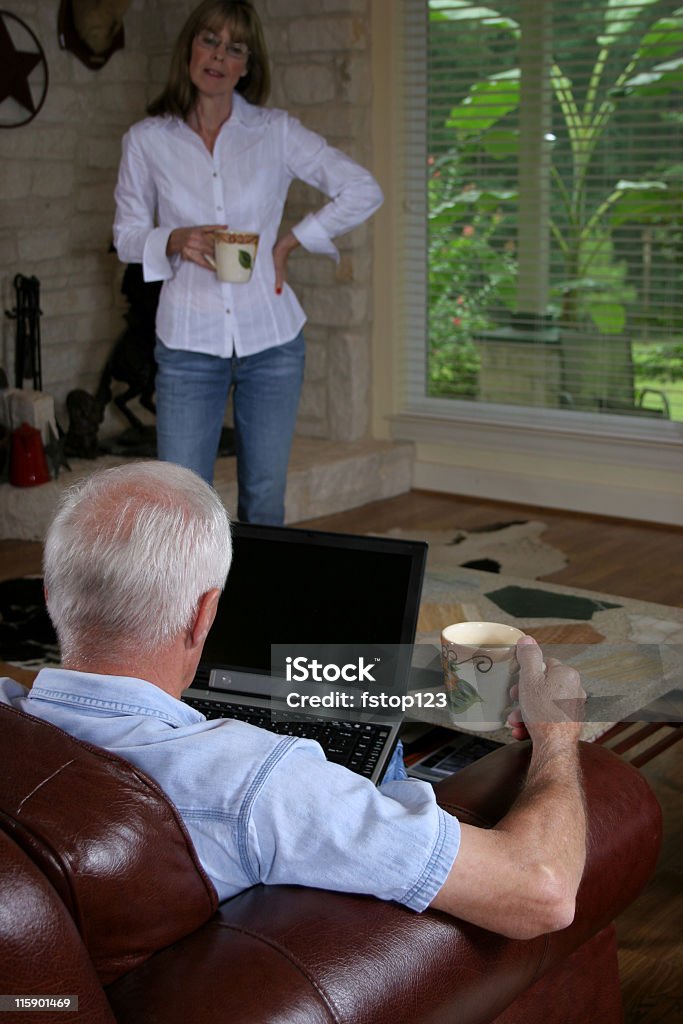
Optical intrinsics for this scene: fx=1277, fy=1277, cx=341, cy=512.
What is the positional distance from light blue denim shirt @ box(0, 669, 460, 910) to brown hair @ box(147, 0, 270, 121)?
2218mm

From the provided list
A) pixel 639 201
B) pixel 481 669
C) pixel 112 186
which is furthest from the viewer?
pixel 112 186

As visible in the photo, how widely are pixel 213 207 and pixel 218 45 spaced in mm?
388

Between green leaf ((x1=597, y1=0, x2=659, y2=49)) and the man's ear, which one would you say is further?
green leaf ((x1=597, y1=0, x2=659, y2=49))

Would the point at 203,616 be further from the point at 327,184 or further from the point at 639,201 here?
the point at 639,201

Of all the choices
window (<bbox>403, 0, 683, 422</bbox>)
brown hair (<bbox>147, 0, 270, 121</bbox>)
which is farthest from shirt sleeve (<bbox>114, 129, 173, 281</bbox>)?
window (<bbox>403, 0, 683, 422</bbox>)

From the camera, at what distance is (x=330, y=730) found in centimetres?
163

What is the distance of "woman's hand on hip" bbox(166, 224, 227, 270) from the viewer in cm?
298

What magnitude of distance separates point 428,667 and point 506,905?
820mm

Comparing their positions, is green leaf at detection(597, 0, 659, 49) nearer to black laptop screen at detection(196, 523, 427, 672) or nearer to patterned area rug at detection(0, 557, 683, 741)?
patterned area rug at detection(0, 557, 683, 741)

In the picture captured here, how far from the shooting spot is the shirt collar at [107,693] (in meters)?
1.14

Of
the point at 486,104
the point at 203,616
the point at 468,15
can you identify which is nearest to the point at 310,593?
the point at 203,616

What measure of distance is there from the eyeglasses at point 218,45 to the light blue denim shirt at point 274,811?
86.8 inches

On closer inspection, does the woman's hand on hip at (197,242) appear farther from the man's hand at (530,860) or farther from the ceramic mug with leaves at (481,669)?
the man's hand at (530,860)

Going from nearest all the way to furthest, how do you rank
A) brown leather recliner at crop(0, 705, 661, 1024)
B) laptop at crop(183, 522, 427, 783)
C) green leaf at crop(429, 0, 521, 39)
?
brown leather recliner at crop(0, 705, 661, 1024) < laptop at crop(183, 522, 427, 783) < green leaf at crop(429, 0, 521, 39)
